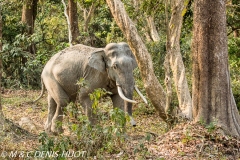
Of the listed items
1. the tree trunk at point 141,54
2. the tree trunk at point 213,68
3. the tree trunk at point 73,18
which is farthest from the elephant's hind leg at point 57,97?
the tree trunk at point 73,18

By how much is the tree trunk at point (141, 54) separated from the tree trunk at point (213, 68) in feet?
8.18

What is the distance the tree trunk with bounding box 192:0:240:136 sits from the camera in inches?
304

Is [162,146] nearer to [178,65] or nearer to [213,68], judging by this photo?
[213,68]

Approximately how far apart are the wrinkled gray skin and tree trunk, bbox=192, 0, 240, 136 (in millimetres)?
1646

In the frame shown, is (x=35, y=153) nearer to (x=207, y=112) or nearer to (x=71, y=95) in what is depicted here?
(x=207, y=112)

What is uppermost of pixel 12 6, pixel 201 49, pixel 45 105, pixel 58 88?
pixel 12 6

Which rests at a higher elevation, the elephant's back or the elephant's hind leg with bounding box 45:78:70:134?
the elephant's back

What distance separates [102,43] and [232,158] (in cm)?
1351

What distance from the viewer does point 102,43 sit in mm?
20438

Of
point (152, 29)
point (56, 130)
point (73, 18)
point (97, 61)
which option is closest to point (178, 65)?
point (97, 61)

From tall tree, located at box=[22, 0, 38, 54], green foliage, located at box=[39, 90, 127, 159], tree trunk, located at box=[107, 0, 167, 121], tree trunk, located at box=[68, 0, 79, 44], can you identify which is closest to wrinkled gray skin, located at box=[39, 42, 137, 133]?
tree trunk, located at box=[107, 0, 167, 121]

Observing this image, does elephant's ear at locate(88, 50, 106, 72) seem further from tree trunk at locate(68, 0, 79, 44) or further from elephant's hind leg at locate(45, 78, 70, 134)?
tree trunk at locate(68, 0, 79, 44)

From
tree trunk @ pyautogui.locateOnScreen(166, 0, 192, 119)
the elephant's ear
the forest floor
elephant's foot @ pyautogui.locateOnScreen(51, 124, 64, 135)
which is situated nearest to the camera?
the forest floor

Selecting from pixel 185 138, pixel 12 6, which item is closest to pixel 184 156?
pixel 185 138
